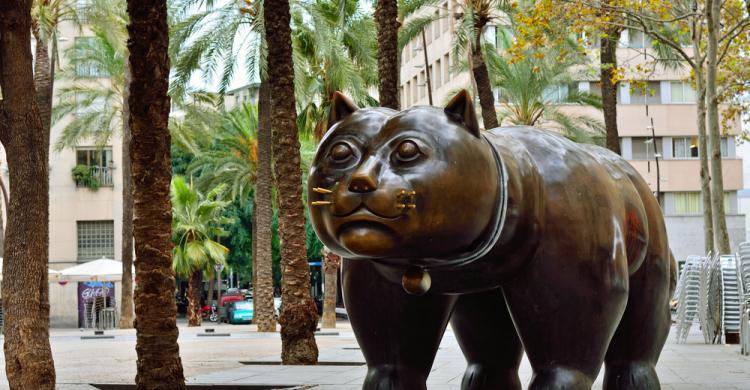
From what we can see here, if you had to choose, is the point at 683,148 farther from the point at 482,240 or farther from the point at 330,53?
the point at 482,240

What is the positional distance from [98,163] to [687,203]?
1164 inches

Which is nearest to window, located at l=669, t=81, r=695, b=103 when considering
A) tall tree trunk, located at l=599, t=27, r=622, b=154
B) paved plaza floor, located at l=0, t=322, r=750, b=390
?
tall tree trunk, located at l=599, t=27, r=622, b=154

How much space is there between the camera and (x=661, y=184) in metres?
56.6

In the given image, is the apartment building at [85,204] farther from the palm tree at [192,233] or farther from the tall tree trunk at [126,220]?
the tall tree trunk at [126,220]

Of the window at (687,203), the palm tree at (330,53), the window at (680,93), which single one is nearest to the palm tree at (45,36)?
the palm tree at (330,53)

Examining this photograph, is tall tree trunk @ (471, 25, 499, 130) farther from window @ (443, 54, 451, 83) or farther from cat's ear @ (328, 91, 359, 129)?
window @ (443, 54, 451, 83)

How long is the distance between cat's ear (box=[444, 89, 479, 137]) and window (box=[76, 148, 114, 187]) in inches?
1899

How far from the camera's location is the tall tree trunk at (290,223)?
15.2 metres

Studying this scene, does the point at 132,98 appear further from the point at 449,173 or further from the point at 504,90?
the point at 504,90

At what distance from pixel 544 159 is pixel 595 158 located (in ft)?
1.37

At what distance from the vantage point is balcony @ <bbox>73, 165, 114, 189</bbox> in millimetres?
50469

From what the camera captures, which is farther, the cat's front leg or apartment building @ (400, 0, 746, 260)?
apartment building @ (400, 0, 746, 260)

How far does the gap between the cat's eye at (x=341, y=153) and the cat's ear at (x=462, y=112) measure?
0.40m

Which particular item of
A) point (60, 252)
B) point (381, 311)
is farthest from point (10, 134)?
point (60, 252)
